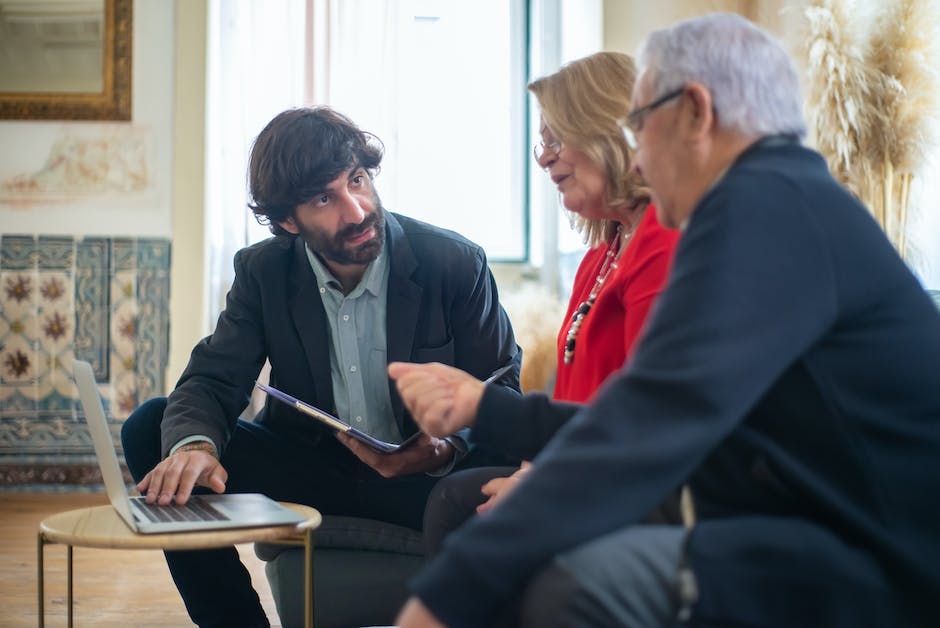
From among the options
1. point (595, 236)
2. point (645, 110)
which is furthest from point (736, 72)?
point (595, 236)

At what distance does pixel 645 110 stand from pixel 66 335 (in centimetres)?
385

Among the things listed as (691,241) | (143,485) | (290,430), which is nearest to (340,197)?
(290,430)

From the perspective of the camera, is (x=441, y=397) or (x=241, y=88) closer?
(x=441, y=397)

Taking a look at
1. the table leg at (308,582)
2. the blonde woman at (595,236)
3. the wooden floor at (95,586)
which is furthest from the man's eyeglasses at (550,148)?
the wooden floor at (95,586)

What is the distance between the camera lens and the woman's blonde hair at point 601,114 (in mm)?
1636

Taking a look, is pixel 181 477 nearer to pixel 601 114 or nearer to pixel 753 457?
pixel 601 114

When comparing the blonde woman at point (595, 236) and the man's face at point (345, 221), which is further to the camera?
the man's face at point (345, 221)

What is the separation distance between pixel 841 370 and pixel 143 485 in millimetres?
1306

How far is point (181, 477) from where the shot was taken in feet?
5.89

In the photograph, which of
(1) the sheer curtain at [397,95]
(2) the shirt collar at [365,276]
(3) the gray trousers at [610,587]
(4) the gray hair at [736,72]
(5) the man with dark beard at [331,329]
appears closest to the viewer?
(3) the gray trousers at [610,587]

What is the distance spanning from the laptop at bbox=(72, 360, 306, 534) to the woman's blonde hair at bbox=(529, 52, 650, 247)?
2.33 feet

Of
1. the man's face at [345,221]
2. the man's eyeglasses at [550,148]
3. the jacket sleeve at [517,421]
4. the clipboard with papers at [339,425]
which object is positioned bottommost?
the clipboard with papers at [339,425]

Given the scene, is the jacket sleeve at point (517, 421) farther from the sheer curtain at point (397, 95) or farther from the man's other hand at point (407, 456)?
the sheer curtain at point (397, 95)

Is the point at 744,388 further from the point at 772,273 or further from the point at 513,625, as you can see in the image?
the point at 513,625
